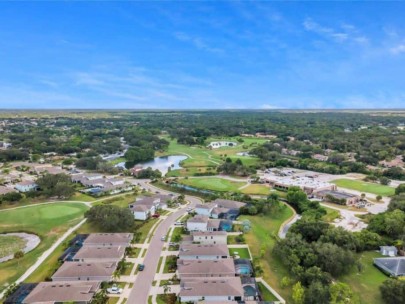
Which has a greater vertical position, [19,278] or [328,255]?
[328,255]

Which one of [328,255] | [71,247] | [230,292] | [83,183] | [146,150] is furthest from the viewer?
[146,150]

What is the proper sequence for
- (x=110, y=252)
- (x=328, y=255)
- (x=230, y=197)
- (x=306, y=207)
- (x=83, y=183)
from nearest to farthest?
(x=328, y=255), (x=110, y=252), (x=306, y=207), (x=230, y=197), (x=83, y=183)

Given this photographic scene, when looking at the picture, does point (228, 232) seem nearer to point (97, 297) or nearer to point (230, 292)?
point (230, 292)

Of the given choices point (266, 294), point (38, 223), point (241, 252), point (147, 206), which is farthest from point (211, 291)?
point (38, 223)

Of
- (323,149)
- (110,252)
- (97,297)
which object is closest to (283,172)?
(323,149)

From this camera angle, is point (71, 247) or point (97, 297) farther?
point (71, 247)

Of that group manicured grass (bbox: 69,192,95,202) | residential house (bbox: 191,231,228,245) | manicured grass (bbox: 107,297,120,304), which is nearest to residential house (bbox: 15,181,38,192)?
manicured grass (bbox: 69,192,95,202)
